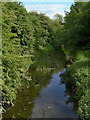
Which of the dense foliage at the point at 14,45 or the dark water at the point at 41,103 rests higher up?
the dense foliage at the point at 14,45

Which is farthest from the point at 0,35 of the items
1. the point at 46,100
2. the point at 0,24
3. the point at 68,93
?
Result: the point at 68,93

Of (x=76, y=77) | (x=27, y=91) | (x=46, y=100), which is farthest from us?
(x=27, y=91)

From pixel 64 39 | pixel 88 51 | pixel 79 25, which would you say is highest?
pixel 79 25

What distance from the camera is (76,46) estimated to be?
131cm

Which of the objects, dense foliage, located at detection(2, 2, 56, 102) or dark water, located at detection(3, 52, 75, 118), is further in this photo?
dark water, located at detection(3, 52, 75, 118)

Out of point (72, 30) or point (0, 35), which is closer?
point (72, 30)

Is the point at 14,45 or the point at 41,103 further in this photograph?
the point at 41,103

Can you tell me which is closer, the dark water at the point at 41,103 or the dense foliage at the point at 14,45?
the dense foliage at the point at 14,45

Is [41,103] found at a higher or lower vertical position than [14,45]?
lower

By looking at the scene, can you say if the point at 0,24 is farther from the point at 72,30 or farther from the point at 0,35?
the point at 72,30

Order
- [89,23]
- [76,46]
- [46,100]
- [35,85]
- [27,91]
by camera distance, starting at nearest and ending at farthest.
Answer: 1. [89,23]
2. [76,46]
3. [46,100]
4. [27,91]
5. [35,85]

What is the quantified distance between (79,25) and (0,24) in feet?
13.0

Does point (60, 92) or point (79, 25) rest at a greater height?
point (79, 25)

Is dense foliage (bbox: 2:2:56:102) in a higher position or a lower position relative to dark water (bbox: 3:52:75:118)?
higher
